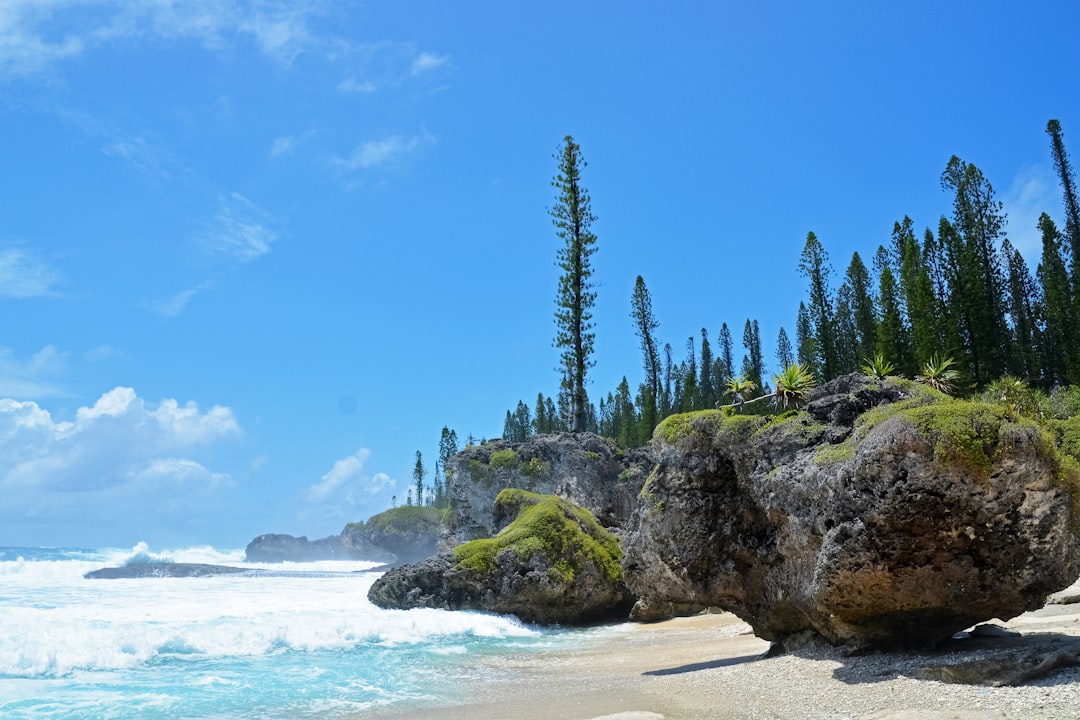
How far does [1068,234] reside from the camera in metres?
52.4

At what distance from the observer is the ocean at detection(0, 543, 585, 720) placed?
12789 mm

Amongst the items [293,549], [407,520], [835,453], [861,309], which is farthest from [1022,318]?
[293,549]

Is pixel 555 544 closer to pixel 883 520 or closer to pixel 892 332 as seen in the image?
pixel 883 520

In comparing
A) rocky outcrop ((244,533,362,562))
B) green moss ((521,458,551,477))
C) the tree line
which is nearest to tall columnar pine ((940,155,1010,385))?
the tree line

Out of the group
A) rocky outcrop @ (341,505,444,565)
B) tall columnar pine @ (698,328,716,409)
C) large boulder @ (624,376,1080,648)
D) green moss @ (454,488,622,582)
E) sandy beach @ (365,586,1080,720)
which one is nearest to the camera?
sandy beach @ (365,586,1080,720)

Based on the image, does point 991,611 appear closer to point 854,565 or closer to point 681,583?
point 854,565

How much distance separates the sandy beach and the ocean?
150 cm

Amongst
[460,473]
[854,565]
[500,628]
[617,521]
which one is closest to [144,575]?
[460,473]

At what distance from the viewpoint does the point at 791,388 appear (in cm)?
1608

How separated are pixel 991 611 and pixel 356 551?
118m

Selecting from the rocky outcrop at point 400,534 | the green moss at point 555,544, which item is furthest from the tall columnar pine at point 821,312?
the rocky outcrop at point 400,534

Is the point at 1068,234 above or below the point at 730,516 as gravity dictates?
above

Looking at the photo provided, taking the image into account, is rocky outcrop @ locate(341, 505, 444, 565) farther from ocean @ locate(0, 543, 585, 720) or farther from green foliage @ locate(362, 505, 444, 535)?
ocean @ locate(0, 543, 585, 720)

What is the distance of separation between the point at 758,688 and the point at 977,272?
43.4m
